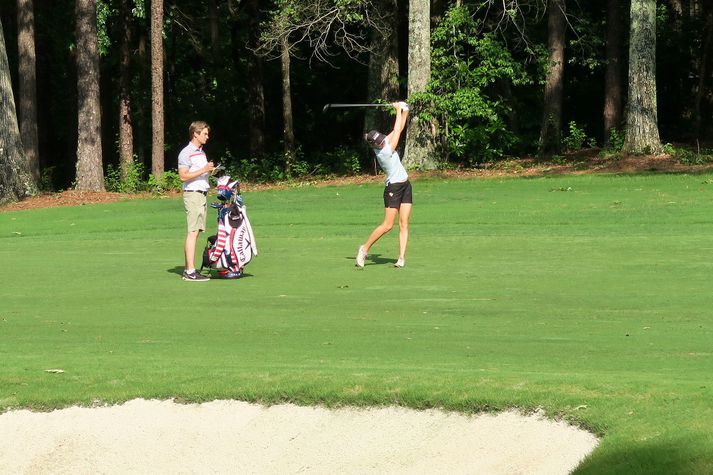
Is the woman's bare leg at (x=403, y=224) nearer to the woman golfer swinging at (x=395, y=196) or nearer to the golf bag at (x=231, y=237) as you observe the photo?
the woman golfer swinging at (x=395, y=196)

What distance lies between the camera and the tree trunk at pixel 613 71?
39.9m

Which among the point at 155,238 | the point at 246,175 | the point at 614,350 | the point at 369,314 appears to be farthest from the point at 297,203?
the point at 614,350

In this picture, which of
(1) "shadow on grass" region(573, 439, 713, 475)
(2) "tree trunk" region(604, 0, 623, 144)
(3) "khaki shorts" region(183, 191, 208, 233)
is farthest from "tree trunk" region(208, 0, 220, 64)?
(1) "shadow on grass" region(573, 439, 713, 475)

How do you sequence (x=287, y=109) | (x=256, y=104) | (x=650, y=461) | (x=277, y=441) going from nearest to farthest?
(x=650, y=461) → (x=277, y=441) → (x=287, y=109) → (x=256, y=104)

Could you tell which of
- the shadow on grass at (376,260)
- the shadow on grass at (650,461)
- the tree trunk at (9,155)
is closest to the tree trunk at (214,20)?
the tree trunk at (9,155)

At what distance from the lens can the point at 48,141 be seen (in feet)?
174

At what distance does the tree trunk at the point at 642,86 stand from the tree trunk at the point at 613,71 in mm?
5252

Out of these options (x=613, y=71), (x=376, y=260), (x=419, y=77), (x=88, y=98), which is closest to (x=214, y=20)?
(x=88, y=98)

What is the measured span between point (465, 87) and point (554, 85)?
3.68m

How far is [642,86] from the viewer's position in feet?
111

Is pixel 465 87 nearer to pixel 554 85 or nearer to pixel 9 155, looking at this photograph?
pixel 554 85

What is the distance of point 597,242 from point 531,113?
2574 centimetres

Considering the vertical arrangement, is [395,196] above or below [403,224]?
above

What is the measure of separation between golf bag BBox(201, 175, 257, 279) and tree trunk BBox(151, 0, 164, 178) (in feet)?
69.1
